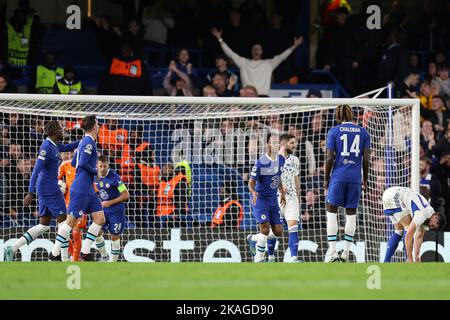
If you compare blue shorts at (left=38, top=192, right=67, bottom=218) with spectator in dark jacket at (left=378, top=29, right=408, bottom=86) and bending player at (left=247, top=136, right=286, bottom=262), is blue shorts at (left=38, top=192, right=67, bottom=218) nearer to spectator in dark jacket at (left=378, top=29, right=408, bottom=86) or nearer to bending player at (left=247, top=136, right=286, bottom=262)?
bending player at (left=247, top=136, right=286, bottom=262)

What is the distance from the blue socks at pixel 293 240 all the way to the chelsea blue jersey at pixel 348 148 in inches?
65.1

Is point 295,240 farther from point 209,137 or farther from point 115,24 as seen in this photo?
point 115,24

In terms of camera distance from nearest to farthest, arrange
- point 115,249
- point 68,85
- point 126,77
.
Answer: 1. point 115,249
2. point 68,85
3. point 126,77

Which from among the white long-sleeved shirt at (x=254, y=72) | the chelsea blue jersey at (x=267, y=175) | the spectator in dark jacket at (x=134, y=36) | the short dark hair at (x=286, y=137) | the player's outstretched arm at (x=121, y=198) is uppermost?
the spectator in dark jacket at (x=134, y=36)

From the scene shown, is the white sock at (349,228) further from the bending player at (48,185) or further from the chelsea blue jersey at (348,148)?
the bending player at (48,185)

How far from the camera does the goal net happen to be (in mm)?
16078

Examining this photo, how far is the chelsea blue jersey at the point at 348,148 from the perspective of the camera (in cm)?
1371

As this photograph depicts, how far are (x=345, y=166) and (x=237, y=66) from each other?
648cm

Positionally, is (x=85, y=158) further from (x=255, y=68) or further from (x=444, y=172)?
(x=255, y=68)

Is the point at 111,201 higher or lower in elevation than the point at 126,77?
lower

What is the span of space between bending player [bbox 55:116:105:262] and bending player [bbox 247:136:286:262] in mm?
2004

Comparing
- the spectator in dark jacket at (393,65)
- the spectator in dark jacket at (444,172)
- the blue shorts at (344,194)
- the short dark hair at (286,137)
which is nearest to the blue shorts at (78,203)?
the short dark hair at (286,137)

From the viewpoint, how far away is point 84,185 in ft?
45.9

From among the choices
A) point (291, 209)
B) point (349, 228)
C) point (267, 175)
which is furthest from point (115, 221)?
point (349, 228)
